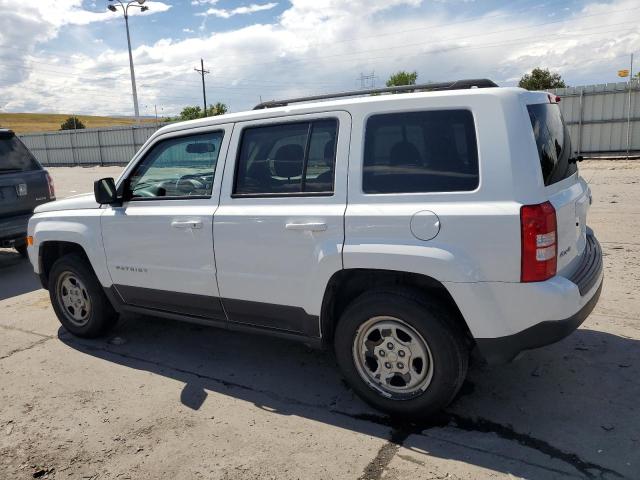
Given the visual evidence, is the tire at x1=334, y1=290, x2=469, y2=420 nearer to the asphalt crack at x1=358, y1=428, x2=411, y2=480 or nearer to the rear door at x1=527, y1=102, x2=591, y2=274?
the asphalt crack at x1=358, y1=428, x2=411, y2=480

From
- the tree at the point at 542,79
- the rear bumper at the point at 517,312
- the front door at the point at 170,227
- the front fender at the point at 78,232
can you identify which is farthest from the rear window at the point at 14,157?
the tree at the point at 542,79

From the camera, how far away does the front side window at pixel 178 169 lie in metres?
3.85

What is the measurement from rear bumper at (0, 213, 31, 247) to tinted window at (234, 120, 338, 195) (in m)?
4.96

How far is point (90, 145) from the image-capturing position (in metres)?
35.6

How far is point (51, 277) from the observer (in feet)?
16.0

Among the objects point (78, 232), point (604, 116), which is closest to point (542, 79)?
point (604, 116)

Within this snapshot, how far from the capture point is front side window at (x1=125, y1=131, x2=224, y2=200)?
3.85m

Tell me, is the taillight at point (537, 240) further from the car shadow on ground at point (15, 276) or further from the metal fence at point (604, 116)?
the metal fence at point (604, 116)

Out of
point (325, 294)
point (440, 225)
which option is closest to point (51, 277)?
point (325, 294)

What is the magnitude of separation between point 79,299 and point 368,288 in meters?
2.94

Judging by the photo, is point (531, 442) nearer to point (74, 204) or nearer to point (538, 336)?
point (538, 336)

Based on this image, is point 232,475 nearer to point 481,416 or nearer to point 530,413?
point 481,416

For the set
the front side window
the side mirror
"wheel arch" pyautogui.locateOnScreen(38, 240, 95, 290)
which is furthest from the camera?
"wheel arch" pyautogui.locateOnScreen(38, 240, 95, 290)

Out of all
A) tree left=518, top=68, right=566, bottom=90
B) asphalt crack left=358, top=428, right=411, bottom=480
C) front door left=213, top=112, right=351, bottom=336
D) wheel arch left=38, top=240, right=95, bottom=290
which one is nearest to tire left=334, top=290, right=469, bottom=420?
asphalt crack left=358, top=428, right=411, bottom=480
